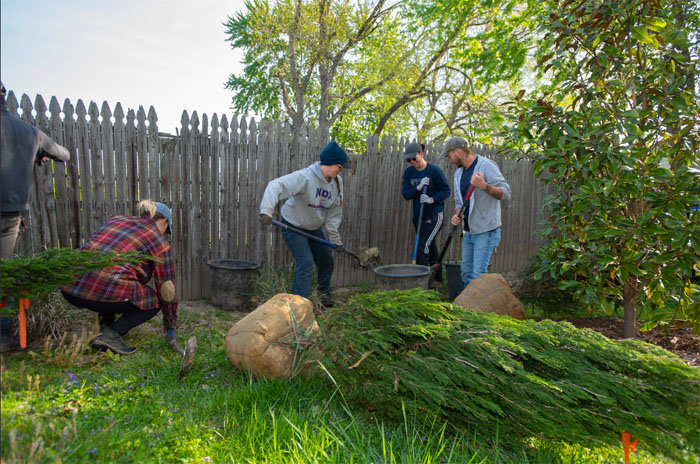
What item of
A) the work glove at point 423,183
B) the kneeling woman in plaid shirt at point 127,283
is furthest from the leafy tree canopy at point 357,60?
the kneeling woman in plaid shirt at point 127,283

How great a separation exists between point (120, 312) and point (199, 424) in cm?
178

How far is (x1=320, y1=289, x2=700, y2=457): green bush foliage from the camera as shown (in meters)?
1.75

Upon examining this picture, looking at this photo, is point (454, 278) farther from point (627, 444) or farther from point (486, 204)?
point (627, 444)

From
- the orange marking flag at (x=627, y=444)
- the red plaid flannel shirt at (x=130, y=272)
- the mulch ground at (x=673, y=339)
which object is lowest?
the mulch ground at (x=673, y=339)

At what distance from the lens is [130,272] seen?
10.7 feet

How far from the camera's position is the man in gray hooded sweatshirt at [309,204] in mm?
4445

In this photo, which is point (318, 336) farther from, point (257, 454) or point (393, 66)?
point (393, 66)

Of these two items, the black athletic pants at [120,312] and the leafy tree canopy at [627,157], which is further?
the black athletic pants at [120,312]

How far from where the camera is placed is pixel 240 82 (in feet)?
77.5

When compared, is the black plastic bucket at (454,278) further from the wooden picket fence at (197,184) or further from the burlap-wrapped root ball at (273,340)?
the burlap-wrapped root ball at (273,340)

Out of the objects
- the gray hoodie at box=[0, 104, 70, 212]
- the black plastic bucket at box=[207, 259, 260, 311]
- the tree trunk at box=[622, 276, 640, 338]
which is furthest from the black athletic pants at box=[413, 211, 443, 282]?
the gray hoodie at box=[0, 104, 70, 212]

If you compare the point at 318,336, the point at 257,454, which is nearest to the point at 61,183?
the point at 318,336

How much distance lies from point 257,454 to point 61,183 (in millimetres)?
4154

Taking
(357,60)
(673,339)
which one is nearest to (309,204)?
(673,339)
